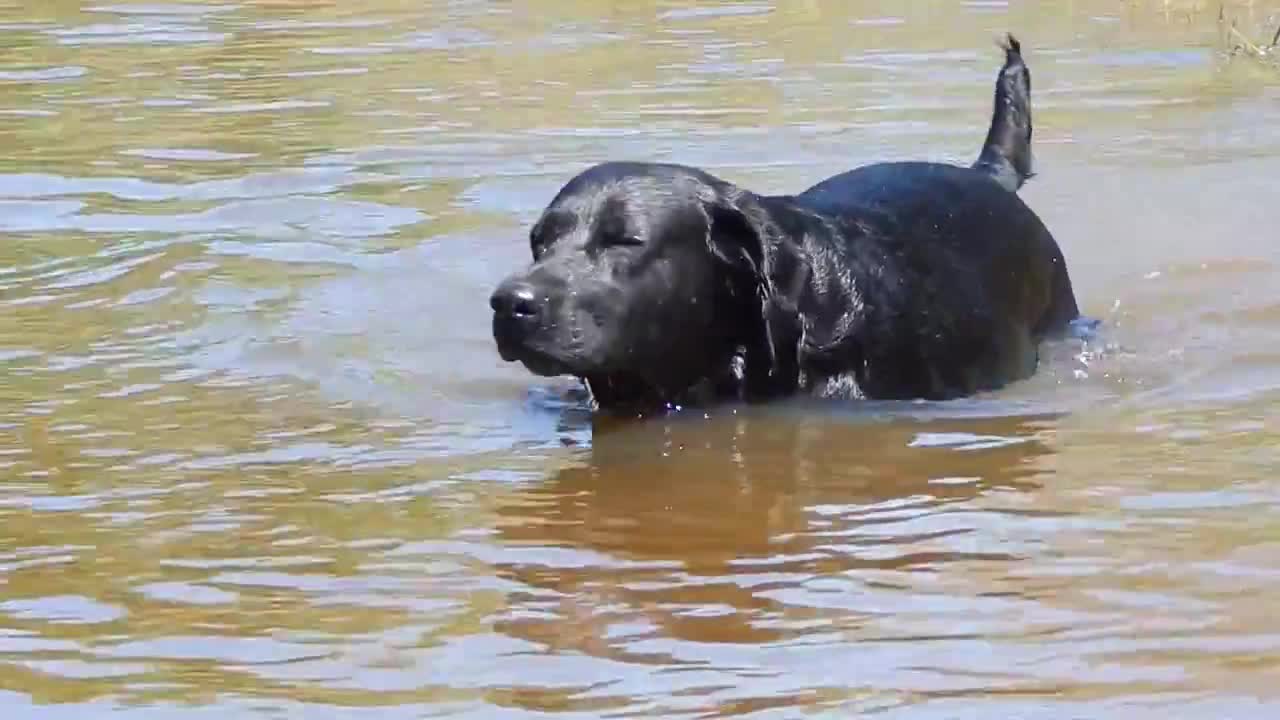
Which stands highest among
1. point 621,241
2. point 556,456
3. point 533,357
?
point 621,241

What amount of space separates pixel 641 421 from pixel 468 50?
8.96m

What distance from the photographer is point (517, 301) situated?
5.89 meters

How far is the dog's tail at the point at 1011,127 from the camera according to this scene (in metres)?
8.35

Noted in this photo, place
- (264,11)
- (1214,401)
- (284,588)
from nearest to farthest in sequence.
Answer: (284,588), (1214,401), (264,11)

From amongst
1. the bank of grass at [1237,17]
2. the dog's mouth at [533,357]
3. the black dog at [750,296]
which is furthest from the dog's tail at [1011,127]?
the bank of grass at [1237,17]

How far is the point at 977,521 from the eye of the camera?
4.97 meters

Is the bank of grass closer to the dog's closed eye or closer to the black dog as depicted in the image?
the black dog

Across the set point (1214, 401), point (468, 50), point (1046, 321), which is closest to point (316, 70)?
point (468, 50)

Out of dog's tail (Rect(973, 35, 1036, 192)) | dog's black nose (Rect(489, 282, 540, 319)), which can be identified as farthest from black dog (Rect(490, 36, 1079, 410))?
dog's tail (Rect(973, 35, 1036, 192))

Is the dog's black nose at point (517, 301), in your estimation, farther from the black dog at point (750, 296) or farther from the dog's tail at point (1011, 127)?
the dog's tail at point (1011, 127)

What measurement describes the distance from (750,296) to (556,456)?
91 centimetres

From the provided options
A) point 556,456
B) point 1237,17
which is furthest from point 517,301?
point 1237,17

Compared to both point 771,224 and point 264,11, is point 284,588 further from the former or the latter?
point 264,11

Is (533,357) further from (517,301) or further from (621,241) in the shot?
(621,241)
